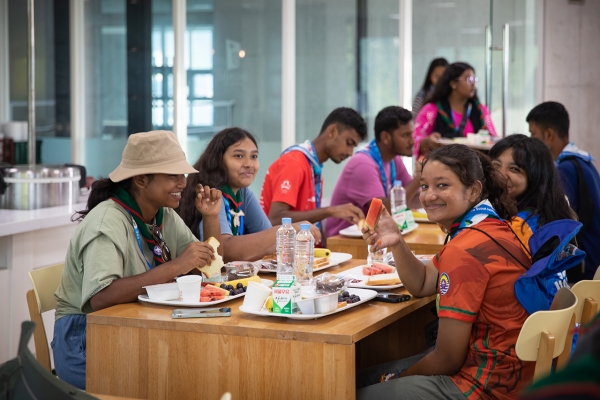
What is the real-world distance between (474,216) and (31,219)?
7.81 feet

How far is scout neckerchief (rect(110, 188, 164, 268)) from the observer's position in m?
2.55

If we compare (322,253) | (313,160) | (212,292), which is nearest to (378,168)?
(313,160)

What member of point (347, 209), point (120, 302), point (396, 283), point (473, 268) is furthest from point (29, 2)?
point (473, 268)

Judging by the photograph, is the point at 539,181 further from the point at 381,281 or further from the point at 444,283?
the point at 444,283

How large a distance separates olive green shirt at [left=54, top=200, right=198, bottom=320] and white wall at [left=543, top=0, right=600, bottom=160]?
7.06 m

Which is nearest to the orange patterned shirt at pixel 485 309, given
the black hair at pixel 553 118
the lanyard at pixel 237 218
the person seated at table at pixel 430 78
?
the lanyard at pixel 237 218

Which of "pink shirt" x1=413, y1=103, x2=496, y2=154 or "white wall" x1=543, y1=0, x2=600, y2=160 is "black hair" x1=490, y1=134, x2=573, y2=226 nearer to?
"pink shirt" x1=413, y1=103, x2=496, y2=154

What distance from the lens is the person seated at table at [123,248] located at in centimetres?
236

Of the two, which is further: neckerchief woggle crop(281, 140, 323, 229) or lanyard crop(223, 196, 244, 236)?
neckerchief woggle crop(281, 140, 323, 229)

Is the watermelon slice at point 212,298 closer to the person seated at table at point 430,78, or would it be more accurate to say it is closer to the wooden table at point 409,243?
the wooden table at point 409,243

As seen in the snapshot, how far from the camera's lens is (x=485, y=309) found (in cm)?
216

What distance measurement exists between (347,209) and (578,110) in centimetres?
565

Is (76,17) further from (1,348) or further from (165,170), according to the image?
(165,170)

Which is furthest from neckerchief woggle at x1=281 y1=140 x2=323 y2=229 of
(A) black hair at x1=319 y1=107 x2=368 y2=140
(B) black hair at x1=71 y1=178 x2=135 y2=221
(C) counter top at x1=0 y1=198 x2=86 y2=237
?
(B) black hair at x1=71 y1=178 x2=135 y2=221
